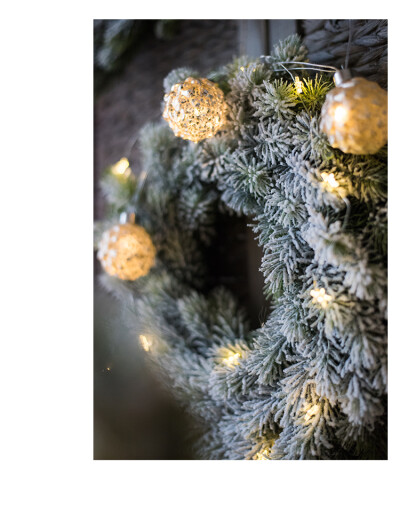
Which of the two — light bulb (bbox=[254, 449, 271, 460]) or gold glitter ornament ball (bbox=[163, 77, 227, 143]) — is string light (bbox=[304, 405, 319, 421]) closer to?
light bulb (bbox=[254, 449, 271, 460])

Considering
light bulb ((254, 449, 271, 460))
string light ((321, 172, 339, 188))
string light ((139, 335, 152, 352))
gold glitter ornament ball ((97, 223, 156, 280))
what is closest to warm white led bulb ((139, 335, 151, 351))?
string light ((139, 335, 152, 352))

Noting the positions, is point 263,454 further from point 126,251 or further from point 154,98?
point 154,98

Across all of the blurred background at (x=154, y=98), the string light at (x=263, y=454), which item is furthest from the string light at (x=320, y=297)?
the string light at (x=263, y=454)

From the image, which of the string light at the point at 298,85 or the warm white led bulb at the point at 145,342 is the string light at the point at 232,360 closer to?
the warm white led bulb at the point at 145,342

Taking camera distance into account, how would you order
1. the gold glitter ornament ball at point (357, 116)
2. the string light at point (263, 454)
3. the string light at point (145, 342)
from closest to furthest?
the gold glitter ornament ball at point (357, 116)
the string light at point (263, 454)
the string light at point (145, 342)

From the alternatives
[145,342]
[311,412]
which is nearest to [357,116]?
[311,412]

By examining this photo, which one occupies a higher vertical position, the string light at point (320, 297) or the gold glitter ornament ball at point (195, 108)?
the gold glitter ornament ball at point (195, 108)
